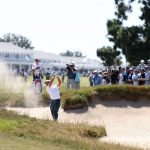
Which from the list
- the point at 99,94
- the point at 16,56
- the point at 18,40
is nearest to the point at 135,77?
the point at 99,94

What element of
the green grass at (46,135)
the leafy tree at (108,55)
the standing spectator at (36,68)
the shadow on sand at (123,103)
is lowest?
the green grass at (46,135)

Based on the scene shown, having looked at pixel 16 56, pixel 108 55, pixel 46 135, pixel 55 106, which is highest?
pixel 16 56

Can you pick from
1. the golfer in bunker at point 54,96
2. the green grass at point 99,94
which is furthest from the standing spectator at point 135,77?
the golfer in bunker at point 54,96

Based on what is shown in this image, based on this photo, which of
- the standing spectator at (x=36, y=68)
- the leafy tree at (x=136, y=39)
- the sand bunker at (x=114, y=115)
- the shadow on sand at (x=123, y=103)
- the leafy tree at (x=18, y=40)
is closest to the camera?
the sand bunker at (x=114, y=115)

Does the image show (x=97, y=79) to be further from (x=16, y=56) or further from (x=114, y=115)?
(x=16, y=56)

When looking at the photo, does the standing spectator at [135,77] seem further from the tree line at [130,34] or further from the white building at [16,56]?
the white building at [16,56]

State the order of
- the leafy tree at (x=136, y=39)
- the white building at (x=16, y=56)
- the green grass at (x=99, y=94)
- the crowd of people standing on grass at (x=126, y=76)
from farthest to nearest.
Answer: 1. the white building at (x=16, y=56)
2. the leafy tree at (x=136, y=39)
3. the crowd of people standing on grass at (x=126, y=76)
4. the green grass at (x=99, y=94)

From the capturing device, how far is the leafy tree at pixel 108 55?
5312 cm

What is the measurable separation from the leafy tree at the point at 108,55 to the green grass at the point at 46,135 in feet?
116

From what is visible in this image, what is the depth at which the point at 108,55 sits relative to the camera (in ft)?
176

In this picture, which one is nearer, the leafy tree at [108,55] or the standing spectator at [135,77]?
the standing spectator at [135,77]

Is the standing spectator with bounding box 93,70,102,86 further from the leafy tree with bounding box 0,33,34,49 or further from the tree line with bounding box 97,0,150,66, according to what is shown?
the leafy tree with bounding box 0,33,34,49

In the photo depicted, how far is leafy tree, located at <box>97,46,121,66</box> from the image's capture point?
5312cm

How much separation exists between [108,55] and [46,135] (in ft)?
130
